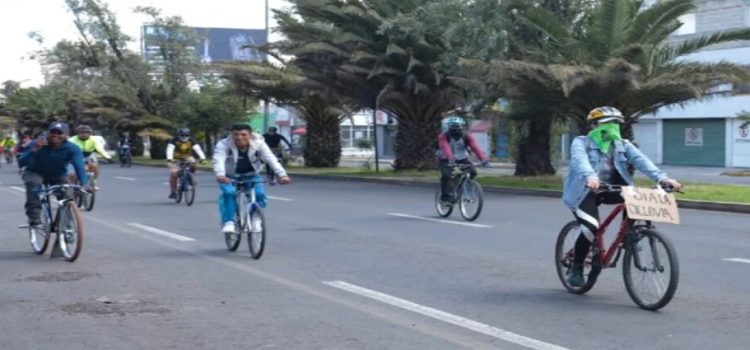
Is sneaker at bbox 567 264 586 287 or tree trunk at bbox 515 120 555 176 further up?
tree trunk at bbox 515 120 555 176

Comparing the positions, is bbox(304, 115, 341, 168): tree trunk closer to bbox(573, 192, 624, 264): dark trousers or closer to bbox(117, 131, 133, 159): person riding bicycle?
bbox(117, 131, 133, 159): person riding bicycle

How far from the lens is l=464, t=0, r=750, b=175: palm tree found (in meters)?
25.4

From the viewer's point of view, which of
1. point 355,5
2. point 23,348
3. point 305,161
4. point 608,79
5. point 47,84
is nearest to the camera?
point 23,348

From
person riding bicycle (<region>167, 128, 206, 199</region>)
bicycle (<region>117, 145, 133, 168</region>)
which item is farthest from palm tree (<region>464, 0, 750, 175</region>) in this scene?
bicycle (<region>117, 145, 133, 168</region>)

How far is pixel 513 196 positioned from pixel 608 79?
3320mm

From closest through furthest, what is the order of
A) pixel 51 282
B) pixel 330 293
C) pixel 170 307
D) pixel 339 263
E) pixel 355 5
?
pixel 170 307
pixel 330 293
pixel 51 282
pixel 339 263
pixel 355 5

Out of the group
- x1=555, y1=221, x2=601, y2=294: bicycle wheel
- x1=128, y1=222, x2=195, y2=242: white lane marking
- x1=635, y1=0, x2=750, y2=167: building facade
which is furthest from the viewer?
x1=635, y1=0, x2=750, y2=167: building facade

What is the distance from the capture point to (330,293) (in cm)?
1038

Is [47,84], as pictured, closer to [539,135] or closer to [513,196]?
[539,135]

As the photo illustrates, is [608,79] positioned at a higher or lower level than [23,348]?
higher

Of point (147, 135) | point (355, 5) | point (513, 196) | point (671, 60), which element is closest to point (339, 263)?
point (513, 196)

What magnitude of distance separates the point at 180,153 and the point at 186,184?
79cm

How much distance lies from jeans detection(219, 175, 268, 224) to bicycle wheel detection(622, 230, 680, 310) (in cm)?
504

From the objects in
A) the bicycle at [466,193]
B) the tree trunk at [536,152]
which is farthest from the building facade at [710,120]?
the bicycle at [466,193]
